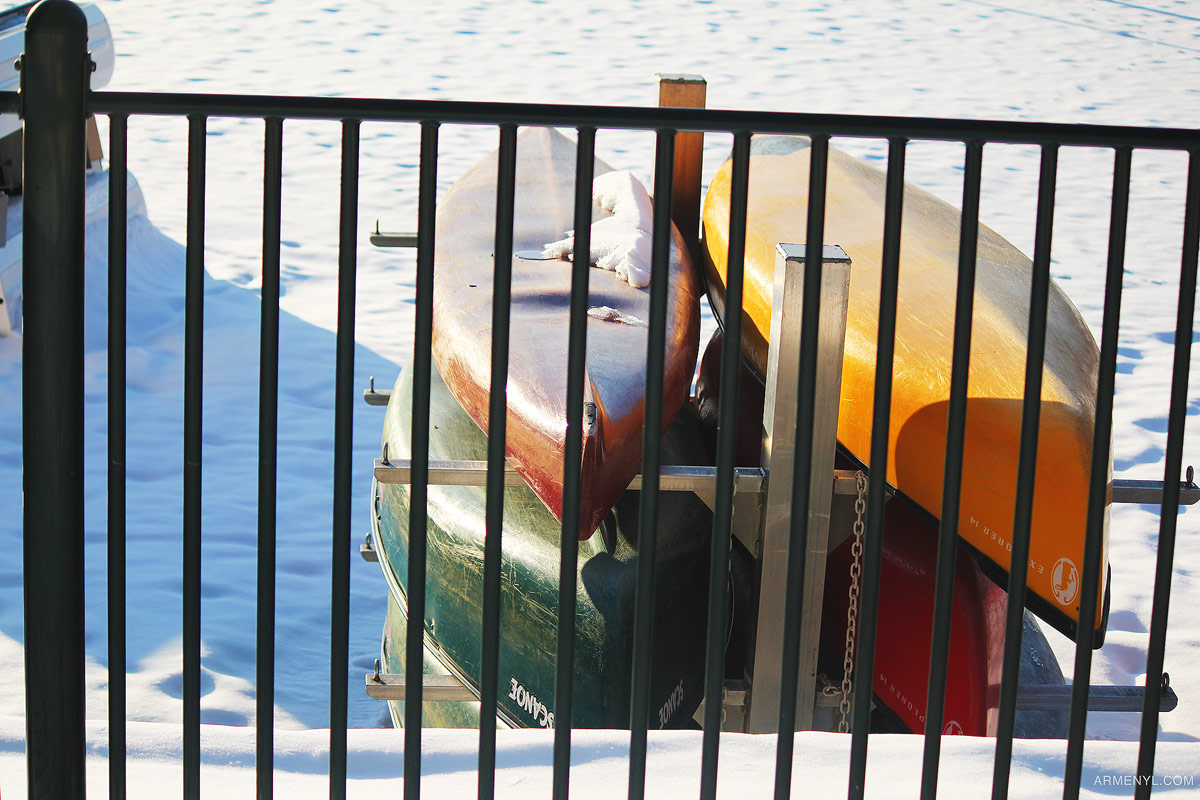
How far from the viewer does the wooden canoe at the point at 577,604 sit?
288cm

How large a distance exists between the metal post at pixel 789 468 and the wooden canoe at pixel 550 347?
305 mm

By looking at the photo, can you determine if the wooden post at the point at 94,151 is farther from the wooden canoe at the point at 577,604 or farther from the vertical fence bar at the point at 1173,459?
the vertical fence bar at the point at 1173,459

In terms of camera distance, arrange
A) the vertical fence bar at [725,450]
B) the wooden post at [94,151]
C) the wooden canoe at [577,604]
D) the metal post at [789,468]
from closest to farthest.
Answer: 1. the vertical fence bar at [725,450]
2. the metal post at [789,468]
3. the wooden canoe at [577,604]
4. the wooden post at [94,151]

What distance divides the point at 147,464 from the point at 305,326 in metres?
1.47

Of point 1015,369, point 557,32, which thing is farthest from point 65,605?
point 557,32

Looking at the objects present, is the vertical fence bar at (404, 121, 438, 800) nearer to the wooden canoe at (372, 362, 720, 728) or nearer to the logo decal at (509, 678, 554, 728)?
the wooden canoe at (372, 362, 720, 728)

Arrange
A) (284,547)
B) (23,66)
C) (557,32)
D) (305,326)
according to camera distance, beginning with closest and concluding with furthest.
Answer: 1. (23,66)
2. (284,547)
3. (305,326)
4. (557,32)

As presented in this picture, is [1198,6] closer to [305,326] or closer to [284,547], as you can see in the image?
[305,326]

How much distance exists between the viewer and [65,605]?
4.55 feet

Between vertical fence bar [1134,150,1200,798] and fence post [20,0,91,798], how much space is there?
3.98 feet

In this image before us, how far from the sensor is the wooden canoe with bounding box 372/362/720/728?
2.88 metres

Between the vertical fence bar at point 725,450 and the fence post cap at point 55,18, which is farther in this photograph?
the vertical fence bar at point 725,450

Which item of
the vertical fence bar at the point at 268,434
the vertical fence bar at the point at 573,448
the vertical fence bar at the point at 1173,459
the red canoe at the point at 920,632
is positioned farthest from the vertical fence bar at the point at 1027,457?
the red canoe at the point at 920,632

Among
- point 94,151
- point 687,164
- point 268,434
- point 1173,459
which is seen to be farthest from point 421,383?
point 94,151
